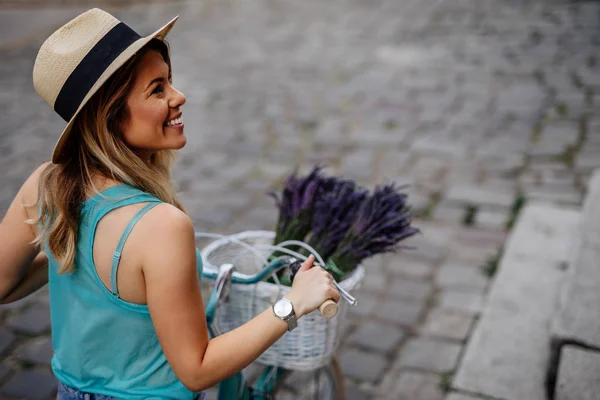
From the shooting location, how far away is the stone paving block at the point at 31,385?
2.97 meters

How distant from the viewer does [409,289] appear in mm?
3818

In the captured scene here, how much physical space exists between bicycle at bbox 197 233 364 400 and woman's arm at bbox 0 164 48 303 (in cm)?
52

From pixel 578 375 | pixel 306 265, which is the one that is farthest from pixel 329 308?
pixel 578 375

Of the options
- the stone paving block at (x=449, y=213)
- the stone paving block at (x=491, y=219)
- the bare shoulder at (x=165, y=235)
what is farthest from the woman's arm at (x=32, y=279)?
the stone paving block at (x=491, y=219)

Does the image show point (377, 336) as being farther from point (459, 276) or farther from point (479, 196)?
point (479, 196)

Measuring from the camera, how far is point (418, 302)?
3.71 m

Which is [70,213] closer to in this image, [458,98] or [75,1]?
[458,98]

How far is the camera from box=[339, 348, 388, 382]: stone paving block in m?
3.18

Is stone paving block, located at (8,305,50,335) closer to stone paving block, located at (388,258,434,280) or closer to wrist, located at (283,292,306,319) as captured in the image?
stone paving block, located at (388,258,434,280)

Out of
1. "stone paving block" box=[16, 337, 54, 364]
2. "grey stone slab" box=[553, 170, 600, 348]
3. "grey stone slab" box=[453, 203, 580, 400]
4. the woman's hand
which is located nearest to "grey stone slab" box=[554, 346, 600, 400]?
"grey stone slab" box=[553, 170, 600, 348]

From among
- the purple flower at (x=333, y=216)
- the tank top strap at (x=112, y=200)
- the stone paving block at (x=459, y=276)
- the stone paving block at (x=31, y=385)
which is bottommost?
the stone paving block at (x=31, y=385)

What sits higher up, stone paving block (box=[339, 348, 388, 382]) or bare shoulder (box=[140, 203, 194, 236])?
bare shoulder (box=[140, 203, 194, 236])

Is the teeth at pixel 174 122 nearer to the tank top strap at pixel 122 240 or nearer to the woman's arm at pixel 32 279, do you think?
the tank top strap at pixel 122 240

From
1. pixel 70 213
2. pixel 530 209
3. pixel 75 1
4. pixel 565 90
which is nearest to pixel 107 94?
pixel 70 213
